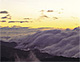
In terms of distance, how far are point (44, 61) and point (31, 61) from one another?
23.9 metres

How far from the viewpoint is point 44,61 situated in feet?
562

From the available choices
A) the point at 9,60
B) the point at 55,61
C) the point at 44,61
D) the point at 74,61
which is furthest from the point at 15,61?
the point at 74,61

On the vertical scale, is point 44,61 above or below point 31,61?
below

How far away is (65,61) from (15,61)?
176 feet

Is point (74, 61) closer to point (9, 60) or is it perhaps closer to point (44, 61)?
point (44, 61)

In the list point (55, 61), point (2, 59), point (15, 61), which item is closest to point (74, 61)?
point (55, 61)

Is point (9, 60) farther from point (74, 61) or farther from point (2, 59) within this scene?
point (74, 61)

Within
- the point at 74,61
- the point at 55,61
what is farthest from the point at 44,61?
the point at 74,61

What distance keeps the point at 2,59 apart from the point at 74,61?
7039cm

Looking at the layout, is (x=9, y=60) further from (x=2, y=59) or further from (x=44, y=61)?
(x=44, y=61)

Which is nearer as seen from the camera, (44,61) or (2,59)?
(2,59)

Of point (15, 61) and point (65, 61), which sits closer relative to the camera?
point (15, 61)

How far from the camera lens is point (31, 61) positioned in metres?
151

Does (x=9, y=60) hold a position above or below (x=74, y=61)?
above
